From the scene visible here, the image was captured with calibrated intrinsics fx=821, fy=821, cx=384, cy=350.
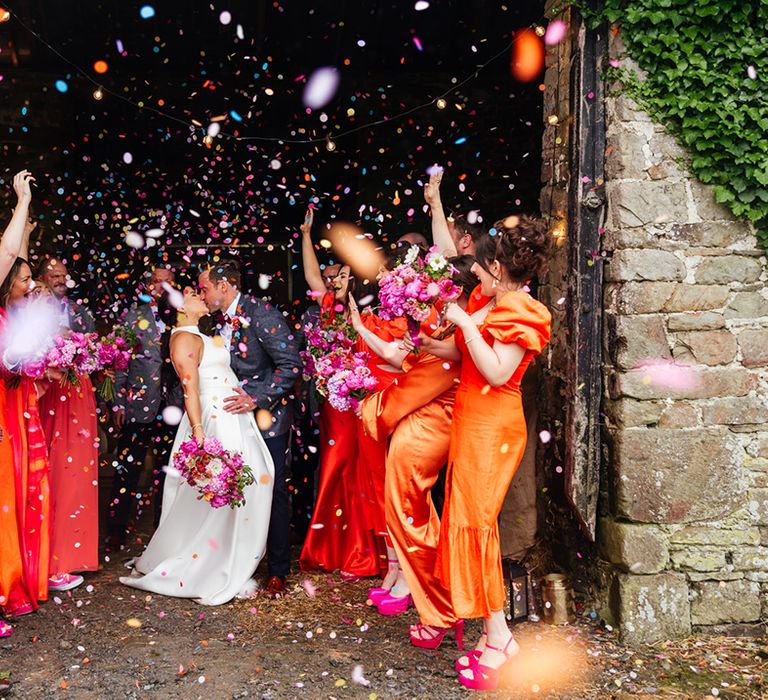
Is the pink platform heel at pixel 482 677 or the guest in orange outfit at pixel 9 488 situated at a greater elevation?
the guest in orange outfit at pixel 9 488

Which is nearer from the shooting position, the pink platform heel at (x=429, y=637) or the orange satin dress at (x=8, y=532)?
the pink platform heel at (x=429, y=637)

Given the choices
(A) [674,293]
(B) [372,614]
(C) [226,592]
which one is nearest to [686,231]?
(A) [674,293]

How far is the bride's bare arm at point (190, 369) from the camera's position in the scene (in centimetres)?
507

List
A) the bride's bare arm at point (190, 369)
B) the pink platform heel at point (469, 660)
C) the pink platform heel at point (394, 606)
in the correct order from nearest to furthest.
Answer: the pink platform heel at point (469, 660) < the pink platform heel at point (394, 606) < the bride's bare arm at point (190, 369)

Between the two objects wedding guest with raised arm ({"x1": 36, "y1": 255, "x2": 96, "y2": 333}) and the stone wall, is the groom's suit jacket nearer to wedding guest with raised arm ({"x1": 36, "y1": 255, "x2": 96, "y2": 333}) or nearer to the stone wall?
wedding guest with raised arm ({"x1": 36, "y1": 255, "x2": 96, "y2": 333})

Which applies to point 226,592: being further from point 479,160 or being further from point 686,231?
point 479,160

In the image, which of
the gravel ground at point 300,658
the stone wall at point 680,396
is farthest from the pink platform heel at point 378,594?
the stone wall at point 680,396

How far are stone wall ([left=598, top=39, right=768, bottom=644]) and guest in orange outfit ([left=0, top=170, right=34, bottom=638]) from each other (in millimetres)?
3326

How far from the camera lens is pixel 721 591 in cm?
455

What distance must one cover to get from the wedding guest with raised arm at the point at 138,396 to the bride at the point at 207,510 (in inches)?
30.7

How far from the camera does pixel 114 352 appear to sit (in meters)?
5.46

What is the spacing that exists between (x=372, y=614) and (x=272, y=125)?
7068 millimetres

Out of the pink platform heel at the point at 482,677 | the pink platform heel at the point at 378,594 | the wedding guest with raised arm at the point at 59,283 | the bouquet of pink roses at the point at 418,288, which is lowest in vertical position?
the pink platform heel at the point at 482,677

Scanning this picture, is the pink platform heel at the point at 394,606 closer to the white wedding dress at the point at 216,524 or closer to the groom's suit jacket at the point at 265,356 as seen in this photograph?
the white wedding dress at the point at 216,524
